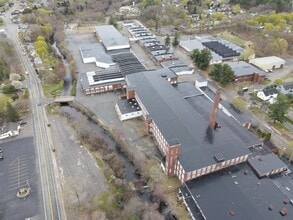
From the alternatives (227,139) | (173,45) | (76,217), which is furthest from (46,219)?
(173,45)

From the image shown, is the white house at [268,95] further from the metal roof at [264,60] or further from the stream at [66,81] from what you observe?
the stream at [66,81]

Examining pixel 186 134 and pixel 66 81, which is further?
pixel 66 81

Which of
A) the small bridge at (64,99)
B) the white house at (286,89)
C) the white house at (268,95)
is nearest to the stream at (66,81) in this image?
the small bridge at (64,99)

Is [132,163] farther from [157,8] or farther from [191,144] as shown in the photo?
[157,8]

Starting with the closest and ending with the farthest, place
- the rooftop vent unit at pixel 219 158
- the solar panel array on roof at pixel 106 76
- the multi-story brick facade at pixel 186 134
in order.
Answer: the rooftop vent unit at pixel 219 158
the multi-story brick facade at pixel 186 134
the solar panel array on roof at pixel 106 76

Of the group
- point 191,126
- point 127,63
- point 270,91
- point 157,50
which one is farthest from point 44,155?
Answer: point 157,50

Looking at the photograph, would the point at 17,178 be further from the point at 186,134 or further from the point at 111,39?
the point at 111,39
